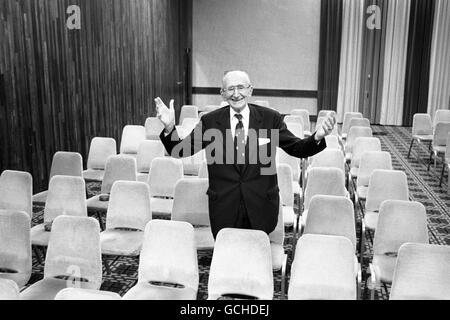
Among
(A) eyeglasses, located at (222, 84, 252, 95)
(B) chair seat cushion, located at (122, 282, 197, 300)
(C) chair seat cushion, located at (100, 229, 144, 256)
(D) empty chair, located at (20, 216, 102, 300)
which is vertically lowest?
(C) chair seat cushion, located at (100, 229, 144, 256)

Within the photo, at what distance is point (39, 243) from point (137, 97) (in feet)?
20.6

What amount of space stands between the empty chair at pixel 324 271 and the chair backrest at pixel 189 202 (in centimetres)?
151

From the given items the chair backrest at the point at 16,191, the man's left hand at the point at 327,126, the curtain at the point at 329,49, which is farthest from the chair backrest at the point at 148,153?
the curtain at the point at 329,49

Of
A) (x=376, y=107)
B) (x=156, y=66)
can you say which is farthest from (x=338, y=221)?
(x=376, y=107)

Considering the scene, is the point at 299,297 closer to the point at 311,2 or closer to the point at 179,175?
the point at 179,175

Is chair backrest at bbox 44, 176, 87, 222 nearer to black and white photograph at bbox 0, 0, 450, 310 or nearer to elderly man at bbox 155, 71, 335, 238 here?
black and white photograph at bbox 0, 0, 450, 310

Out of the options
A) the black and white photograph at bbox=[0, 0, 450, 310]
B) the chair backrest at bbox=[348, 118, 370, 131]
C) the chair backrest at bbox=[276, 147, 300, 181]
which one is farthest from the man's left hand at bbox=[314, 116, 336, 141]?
the chair backrest at bbox=[348, 118, 370, 131]

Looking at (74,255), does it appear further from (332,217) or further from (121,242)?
(332,217)

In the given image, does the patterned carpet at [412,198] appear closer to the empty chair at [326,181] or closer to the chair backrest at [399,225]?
the chair backrest at [399,225]

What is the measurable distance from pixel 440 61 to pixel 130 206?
11.0 m

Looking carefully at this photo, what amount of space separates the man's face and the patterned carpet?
1.83 metres

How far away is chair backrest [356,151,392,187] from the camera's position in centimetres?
630

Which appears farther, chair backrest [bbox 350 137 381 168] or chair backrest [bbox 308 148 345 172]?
chair backrest [bbox 350 137 381 168]

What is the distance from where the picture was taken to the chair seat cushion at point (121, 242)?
4.40 m
